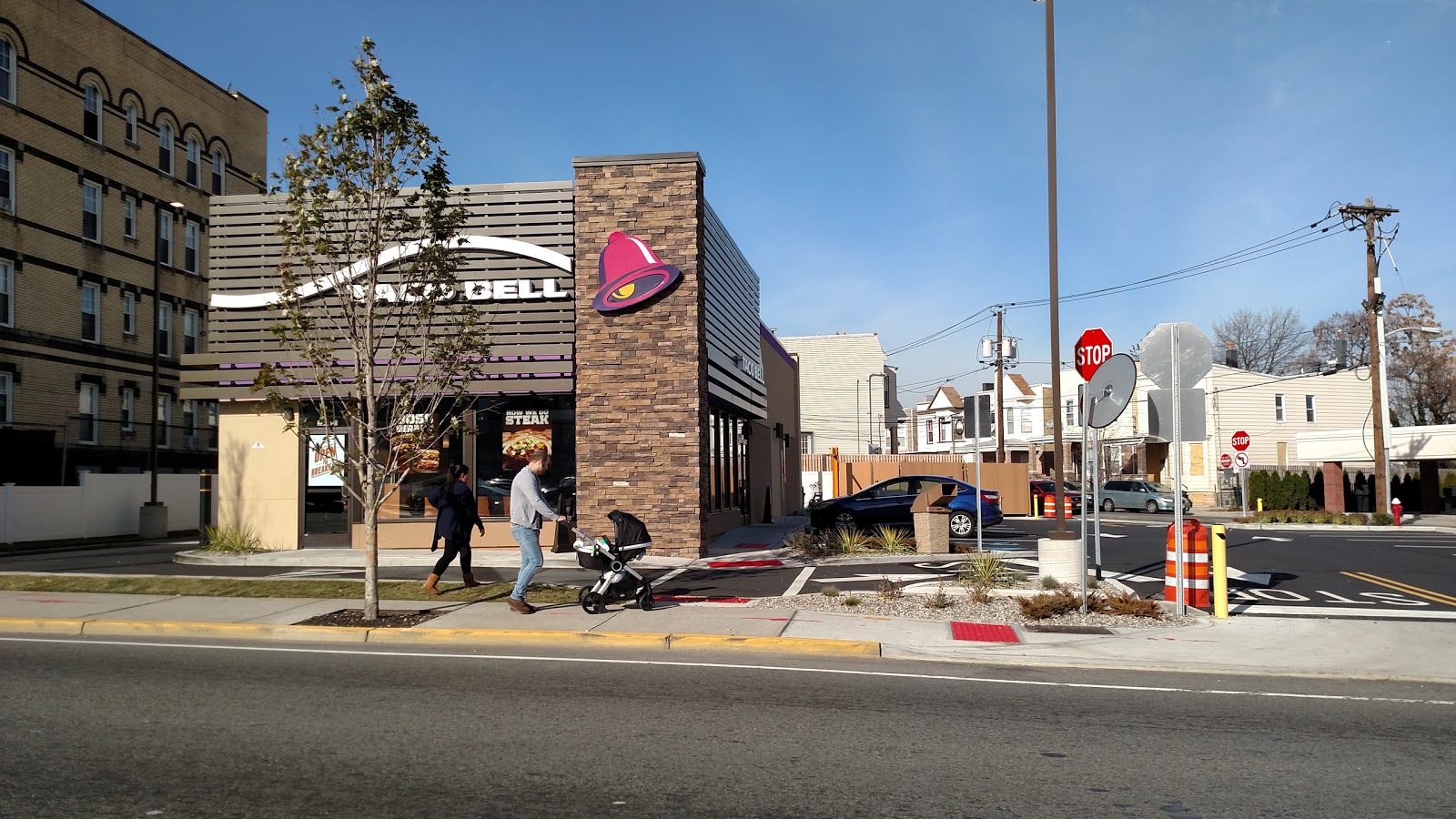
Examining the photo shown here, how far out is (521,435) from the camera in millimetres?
18172

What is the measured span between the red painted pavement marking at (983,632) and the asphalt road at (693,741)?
4.59 ft

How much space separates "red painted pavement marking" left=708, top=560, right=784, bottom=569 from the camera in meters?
16.1

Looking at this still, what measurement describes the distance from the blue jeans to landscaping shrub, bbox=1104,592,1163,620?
6.72 m

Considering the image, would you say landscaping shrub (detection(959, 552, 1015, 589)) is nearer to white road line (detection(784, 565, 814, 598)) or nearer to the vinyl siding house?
white road line (detection(784, 565, 814, 598))

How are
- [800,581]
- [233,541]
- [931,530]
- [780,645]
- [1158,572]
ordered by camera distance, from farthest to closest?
[233,541] → [931,530] → [1158,572] → [800,581] → [780,645]

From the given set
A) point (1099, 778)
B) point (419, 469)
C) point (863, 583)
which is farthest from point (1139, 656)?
point (419, 469)

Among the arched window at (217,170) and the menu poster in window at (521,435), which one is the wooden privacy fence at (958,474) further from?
the arched window at (217,170)

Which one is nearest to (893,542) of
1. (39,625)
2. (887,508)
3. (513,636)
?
(887,508)

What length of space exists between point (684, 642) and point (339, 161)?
20.9 ft

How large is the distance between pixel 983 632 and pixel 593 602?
431 centimetres

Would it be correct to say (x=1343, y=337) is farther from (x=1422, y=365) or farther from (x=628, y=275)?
(x=628, y=275)

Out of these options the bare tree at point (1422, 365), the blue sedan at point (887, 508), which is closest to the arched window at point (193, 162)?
the blue sedan at point (887, 508)

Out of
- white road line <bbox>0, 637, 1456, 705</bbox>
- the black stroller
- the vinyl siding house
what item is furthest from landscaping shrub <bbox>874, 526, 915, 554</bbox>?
the vinyl siding house

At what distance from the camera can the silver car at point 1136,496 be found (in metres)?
41.1
